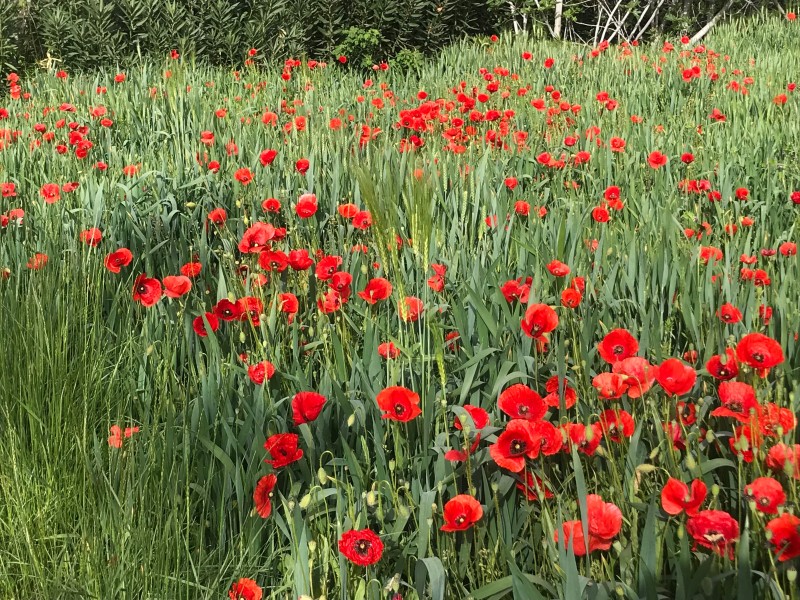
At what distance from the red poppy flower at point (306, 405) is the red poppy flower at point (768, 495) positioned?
2.22ft

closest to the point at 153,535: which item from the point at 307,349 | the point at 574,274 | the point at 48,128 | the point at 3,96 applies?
the point at 307,349

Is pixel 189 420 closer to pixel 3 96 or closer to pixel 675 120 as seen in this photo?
pixel 675 120

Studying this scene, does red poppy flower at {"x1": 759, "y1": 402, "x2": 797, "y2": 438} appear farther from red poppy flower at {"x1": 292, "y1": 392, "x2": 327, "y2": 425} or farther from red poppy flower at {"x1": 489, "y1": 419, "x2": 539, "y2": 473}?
red poppy flower at {"x1": 292, "y1": 392, "x2": 327, "y2": 425}

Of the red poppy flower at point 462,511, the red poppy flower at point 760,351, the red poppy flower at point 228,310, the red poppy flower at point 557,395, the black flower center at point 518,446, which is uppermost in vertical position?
the red poppy flower at point 760,351

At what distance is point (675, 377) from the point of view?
3.86ft

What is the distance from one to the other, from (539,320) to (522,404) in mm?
215

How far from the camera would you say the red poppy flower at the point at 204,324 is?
5.35 feet

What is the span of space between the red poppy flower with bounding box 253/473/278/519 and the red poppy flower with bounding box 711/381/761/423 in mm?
733

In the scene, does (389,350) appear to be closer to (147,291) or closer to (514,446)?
(514,446)

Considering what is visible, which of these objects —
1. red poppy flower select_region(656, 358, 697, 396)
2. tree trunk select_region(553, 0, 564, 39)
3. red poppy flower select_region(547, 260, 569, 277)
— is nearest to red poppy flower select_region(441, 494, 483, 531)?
red poppy flower select_region(656, 358, 697, 396)

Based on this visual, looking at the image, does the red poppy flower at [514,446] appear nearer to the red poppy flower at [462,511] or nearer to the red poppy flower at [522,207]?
A: the red poppy flower at [462,511]

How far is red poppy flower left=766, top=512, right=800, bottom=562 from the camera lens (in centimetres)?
95

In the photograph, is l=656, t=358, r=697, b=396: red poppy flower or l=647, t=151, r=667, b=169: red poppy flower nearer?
l=656, t=358, r=697, b=396: red poppy flower

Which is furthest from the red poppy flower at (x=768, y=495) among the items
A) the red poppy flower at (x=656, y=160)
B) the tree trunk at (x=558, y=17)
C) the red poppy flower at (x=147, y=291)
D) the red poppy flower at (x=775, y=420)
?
the tree trunk at (x=558, y=17)
